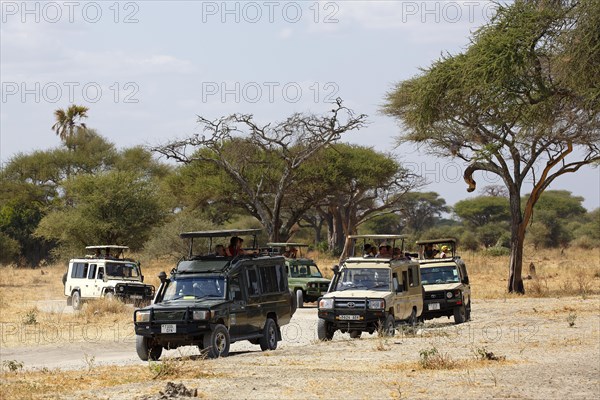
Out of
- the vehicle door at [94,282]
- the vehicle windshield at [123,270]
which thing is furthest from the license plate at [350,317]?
the vehicle windshield at [123,270]

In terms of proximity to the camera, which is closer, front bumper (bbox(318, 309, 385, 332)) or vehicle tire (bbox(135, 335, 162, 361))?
vehicle tire (bbox(135, 335, 162, 361))

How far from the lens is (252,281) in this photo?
70.7 ft

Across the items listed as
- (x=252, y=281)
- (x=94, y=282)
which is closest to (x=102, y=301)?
(x=94, y=282)

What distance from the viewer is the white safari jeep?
115ft

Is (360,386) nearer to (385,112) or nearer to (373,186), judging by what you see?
(385,112)

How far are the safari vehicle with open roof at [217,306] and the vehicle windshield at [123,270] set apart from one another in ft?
45.3

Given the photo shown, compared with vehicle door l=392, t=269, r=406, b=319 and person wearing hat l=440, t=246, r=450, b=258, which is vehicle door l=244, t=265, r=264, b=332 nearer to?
vehicle door l=392, t=269, r=406, b=319

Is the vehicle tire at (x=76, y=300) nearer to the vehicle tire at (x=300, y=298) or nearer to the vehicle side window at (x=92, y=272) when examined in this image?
the vehicle side window at (x=92, y=272)

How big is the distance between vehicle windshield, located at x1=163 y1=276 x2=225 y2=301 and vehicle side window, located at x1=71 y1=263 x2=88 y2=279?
53.5 ft

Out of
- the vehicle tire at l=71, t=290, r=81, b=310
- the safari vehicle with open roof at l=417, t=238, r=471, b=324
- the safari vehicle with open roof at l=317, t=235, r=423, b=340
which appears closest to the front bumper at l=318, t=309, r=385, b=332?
the safari vehicle with open roof at l=317, t=235, r=423, b=340

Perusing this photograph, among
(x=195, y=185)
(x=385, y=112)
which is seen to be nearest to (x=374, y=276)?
(x=385, y=112)

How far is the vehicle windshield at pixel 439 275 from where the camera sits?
29.3m

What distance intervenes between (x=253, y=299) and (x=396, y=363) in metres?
4.83

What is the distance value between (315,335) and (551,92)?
810cm
